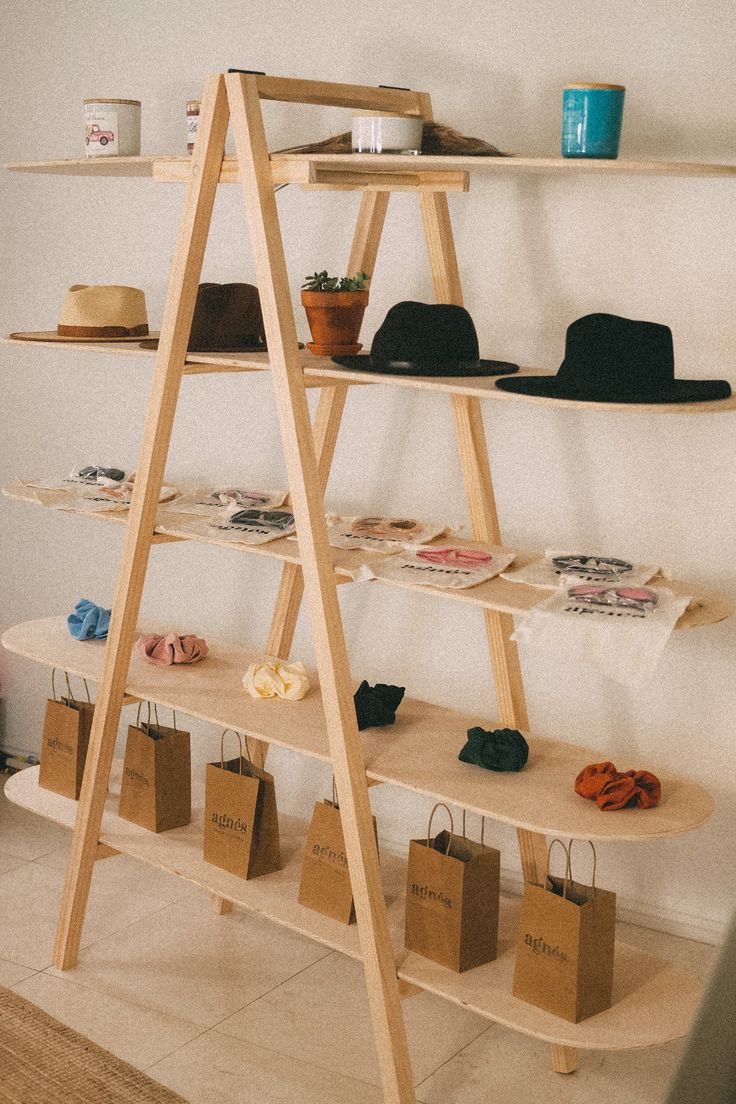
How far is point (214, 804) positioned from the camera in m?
2.71

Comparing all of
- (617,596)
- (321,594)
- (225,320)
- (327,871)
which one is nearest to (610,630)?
(617,596)

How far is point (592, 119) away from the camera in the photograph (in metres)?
2.01

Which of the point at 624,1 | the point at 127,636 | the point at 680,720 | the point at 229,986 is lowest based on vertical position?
the point at 229,986

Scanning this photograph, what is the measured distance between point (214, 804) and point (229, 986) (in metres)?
0.39

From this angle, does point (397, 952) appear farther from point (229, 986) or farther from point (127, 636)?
point (127, 636)

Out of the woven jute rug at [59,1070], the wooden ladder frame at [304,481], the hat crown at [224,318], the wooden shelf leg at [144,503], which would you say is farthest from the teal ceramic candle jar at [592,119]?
the woven jute rug at [59,1070]

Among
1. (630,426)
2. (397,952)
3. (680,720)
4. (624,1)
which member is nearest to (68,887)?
(397,952)

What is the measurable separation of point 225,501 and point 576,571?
90 cm

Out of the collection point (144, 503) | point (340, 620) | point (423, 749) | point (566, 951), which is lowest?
point (566, 951)

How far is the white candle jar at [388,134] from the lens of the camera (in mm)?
2172

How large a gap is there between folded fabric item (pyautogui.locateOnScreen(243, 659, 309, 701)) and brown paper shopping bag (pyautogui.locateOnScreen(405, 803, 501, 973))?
45cm

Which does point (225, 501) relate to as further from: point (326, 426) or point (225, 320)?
point (225, 320)

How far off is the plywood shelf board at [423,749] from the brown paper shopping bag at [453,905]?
16 cm

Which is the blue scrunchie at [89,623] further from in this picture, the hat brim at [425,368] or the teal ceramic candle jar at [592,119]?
the teal ceramic candle jar at [592,119]
